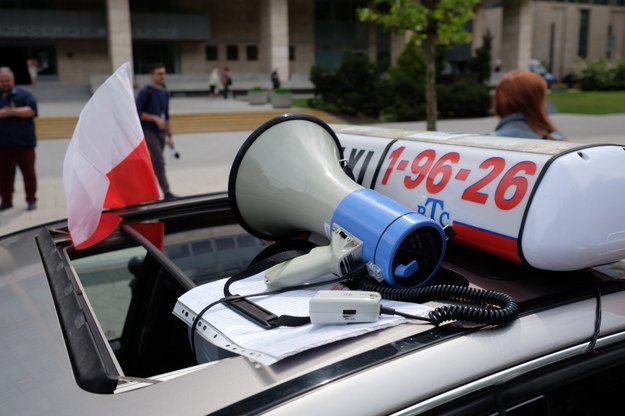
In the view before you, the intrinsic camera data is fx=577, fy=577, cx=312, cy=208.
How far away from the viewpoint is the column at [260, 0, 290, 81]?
36.9 m

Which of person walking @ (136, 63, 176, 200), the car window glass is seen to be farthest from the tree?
the car window glass

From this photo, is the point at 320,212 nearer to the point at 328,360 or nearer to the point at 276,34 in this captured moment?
the point at 328,360

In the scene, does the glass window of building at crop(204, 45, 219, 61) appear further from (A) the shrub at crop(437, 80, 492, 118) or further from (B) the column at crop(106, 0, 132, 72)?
(A) the shrub at crop(437, 80, 492, 118)

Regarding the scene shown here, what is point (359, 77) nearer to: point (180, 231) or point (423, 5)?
point (423, 5)

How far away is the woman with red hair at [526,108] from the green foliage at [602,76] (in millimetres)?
42155

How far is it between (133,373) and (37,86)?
125 feet

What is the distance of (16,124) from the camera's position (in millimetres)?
7648

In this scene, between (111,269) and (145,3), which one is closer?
(111,269)

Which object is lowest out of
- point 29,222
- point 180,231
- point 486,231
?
point 29,222

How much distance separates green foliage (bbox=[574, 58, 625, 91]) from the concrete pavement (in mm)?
19926

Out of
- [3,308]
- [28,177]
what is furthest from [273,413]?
[28,177]

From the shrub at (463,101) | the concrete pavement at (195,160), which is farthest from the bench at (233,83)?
the shrub at (463,101)

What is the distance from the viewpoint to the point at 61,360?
119cm

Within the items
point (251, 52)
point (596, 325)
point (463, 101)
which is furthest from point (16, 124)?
point (251, 52)
